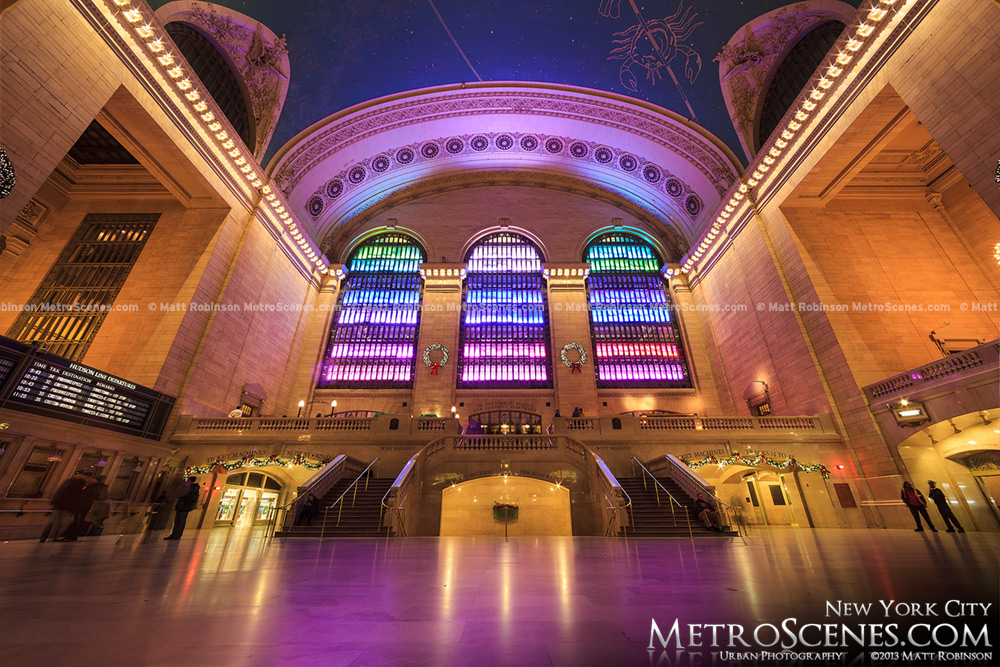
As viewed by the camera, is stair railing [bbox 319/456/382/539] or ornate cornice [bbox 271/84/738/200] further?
ornate cornice [bbox 271/84/738/200]

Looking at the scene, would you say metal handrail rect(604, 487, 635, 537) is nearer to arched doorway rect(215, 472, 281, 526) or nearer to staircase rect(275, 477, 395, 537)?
staircase rect(275, 477, 395, 537)

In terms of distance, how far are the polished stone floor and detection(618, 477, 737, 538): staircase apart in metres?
5.80

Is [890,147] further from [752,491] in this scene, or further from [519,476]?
[519,476]

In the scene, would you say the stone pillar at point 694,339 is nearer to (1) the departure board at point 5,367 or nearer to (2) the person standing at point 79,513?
(2) the person standing at point 79,513

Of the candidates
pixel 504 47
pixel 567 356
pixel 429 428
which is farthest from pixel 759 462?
pixel 504 47

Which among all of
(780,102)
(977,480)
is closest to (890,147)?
(780,102)

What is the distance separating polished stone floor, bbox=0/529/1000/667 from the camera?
1.26 m

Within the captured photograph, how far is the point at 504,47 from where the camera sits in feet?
63.7

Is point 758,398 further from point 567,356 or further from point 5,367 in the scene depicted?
point 5,367

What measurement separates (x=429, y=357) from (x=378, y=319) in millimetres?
4287

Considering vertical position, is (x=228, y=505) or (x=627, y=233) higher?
(x=627, y=233)

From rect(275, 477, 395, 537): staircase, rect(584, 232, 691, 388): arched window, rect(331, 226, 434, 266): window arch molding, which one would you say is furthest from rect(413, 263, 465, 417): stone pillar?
rect(275, 477, 395, 537): staircase

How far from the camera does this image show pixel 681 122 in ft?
66.6

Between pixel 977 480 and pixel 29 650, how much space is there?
18.1m
